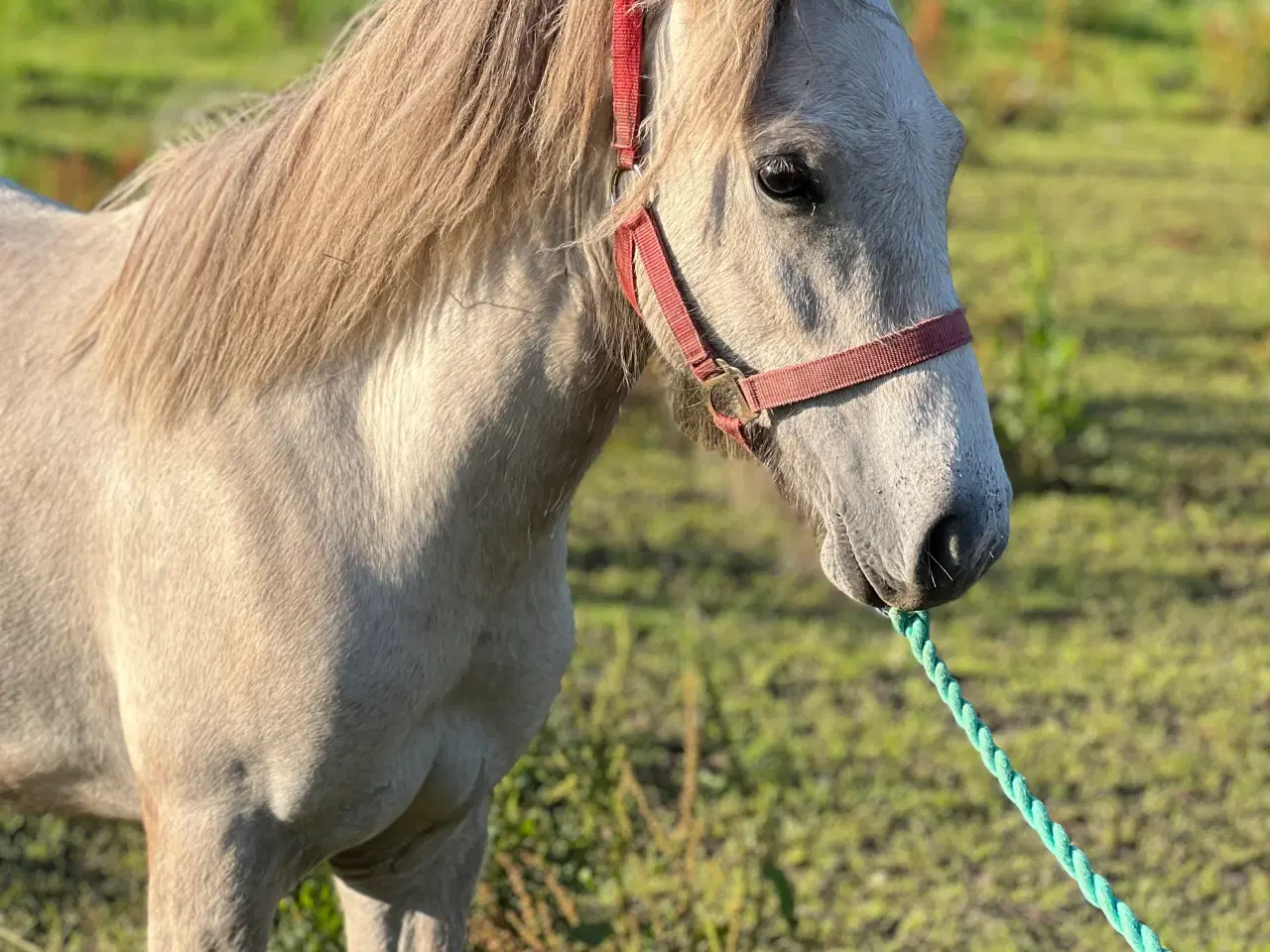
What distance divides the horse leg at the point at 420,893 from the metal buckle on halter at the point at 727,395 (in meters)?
0.77

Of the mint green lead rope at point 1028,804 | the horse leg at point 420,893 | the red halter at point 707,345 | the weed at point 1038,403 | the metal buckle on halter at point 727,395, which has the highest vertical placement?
the red halter at point 707,345

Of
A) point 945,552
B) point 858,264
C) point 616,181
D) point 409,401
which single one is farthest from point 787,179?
point 409,401

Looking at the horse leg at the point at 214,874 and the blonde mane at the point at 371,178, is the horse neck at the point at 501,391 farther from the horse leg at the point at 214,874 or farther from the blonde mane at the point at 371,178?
the horse leg at the point at 214,874

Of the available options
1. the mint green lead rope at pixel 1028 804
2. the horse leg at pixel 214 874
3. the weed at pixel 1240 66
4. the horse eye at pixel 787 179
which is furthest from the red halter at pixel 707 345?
the weed at pixel 1240 66

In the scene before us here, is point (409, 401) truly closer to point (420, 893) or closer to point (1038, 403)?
point (420, 893)

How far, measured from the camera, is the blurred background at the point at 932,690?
309cm

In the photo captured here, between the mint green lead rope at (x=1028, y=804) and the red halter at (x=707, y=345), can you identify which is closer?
the red halter at (x=707, y=345)

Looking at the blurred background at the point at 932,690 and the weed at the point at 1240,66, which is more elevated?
the blurred background at the point at 932,690

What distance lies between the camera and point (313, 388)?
1802 mm

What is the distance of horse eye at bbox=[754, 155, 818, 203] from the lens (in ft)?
4.98

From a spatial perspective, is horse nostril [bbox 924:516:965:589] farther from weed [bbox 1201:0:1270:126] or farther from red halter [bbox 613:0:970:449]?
weed [bbox 1201:0:1270:126]

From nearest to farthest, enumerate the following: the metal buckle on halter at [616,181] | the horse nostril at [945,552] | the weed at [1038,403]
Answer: the horse nostril at [945,552] < the metal buckle on halter at [616,181] < the weed at [1038,403]

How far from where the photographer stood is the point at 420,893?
2.11 m

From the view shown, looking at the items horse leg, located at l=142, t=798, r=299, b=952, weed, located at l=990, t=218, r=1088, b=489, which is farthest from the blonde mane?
weed, located at l=990, t=218, r=1088, b=489
